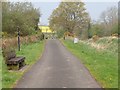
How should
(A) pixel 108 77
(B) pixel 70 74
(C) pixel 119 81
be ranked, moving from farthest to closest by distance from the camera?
(B) pixel 70 74 → (A) pixel 108 77 → (C) pixel 119 81

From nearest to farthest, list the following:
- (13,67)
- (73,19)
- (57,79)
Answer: (57,79), (13,67), (73,19)

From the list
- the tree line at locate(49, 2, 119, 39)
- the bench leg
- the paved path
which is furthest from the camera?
the tree line at locate(49, 2, 119, 39)

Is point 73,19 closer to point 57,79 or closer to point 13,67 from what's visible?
point 13,67

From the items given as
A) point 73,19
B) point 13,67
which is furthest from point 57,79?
point 73,19

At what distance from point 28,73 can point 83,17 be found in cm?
6622

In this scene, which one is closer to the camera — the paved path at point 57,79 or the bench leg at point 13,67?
the paved path at point 57,79

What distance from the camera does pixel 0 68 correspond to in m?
15.6

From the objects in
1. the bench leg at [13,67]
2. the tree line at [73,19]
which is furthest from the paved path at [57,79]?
the tree line at [73,19]

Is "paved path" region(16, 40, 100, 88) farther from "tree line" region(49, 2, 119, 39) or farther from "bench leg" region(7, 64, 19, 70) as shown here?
"tree line" region(49, 2, 119, 39)

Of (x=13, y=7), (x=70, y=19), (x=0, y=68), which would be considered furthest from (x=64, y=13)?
(x=0, y=68)

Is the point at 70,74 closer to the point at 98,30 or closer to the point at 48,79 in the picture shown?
the point at 48,79

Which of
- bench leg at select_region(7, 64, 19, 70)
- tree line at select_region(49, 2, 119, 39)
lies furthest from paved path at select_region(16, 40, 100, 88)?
tree line at select_region(49, 2, 119, 39)

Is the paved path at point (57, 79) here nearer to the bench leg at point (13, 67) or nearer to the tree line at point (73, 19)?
the bench leg at point (13, 67)

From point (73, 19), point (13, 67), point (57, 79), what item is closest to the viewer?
point (57, 79)
